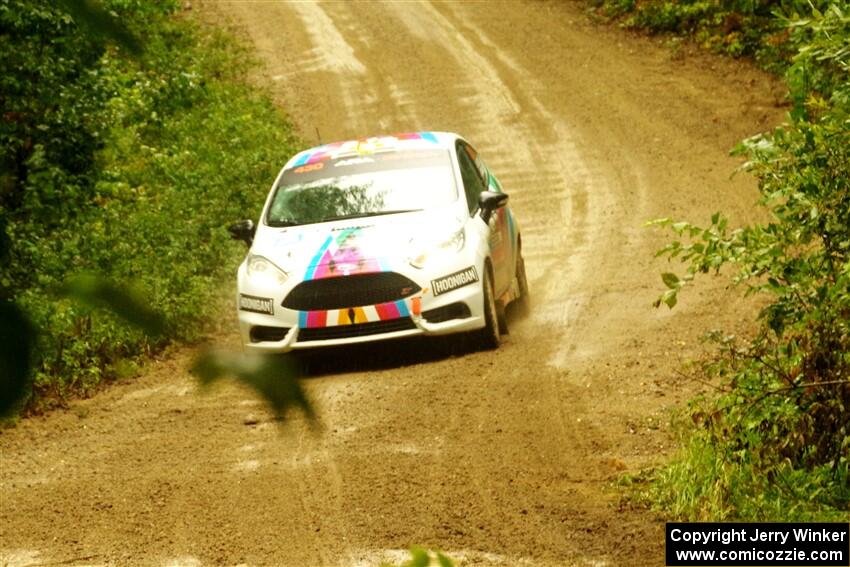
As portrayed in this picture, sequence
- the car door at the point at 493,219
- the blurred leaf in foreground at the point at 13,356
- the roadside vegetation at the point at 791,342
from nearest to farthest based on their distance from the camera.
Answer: the blurred leaf in foreground at the point at 13,356 → the roadside vegetation at the point at 791,342 → the car door at the point at 493,219

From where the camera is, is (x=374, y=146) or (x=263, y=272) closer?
(x=263, y=272)

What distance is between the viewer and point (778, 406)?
6902mm

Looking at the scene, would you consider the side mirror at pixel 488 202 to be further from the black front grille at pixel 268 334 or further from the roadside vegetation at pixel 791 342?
the roadside vegetation at pixel 791 342

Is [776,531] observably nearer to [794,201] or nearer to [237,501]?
[794,201]

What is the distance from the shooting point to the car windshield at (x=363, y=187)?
10.9 meters

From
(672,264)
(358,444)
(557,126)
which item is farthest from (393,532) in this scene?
(557,126)

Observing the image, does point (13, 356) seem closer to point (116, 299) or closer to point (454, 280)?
point (116, 299)

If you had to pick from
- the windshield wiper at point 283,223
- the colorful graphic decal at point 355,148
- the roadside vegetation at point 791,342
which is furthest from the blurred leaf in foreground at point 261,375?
the colorful graphic decal at point 355,148

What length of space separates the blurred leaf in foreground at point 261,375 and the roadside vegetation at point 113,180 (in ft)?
0.18

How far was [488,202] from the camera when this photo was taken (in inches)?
432

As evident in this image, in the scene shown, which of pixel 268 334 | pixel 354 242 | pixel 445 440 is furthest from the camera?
pixel 354 242

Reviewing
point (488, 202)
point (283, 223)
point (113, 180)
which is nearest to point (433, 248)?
point (488, 202)

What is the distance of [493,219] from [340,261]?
176 centimetres

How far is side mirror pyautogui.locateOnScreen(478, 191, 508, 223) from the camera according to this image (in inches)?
433
